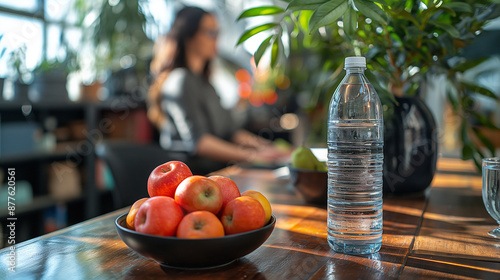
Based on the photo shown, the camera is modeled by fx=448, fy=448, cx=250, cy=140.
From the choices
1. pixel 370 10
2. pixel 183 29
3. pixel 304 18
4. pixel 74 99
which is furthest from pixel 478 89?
pixel 74 99

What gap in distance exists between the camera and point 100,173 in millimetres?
3178

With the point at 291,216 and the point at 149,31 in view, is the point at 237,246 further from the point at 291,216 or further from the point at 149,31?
the point at 149,31

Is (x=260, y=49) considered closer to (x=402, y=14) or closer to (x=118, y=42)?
(x=402, y=14)

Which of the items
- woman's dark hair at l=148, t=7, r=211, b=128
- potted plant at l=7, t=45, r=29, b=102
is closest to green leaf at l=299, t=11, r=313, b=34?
woman's dark hair at l=148, t=7, r=211, b=128

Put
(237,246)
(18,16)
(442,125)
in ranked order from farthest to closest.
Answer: (442,125)
(18,16)
(237,246)

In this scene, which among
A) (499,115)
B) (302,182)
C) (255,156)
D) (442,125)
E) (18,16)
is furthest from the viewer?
(499,115)

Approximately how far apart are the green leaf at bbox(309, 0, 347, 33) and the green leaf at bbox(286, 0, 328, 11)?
0.8 inches

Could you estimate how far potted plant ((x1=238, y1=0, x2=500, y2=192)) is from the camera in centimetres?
85

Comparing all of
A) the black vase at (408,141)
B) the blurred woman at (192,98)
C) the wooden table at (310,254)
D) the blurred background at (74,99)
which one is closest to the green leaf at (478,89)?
the black vase at (408,141)

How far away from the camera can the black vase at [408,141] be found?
114cm

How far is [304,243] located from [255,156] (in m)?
1.66

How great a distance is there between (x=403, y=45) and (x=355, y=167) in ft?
1.29

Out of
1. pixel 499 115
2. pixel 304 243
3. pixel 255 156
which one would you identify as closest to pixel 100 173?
pixel 255 156

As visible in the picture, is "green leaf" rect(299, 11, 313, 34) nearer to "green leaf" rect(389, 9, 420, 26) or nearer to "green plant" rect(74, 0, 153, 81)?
"green leaf" rect(389, 9, 420, 26)
